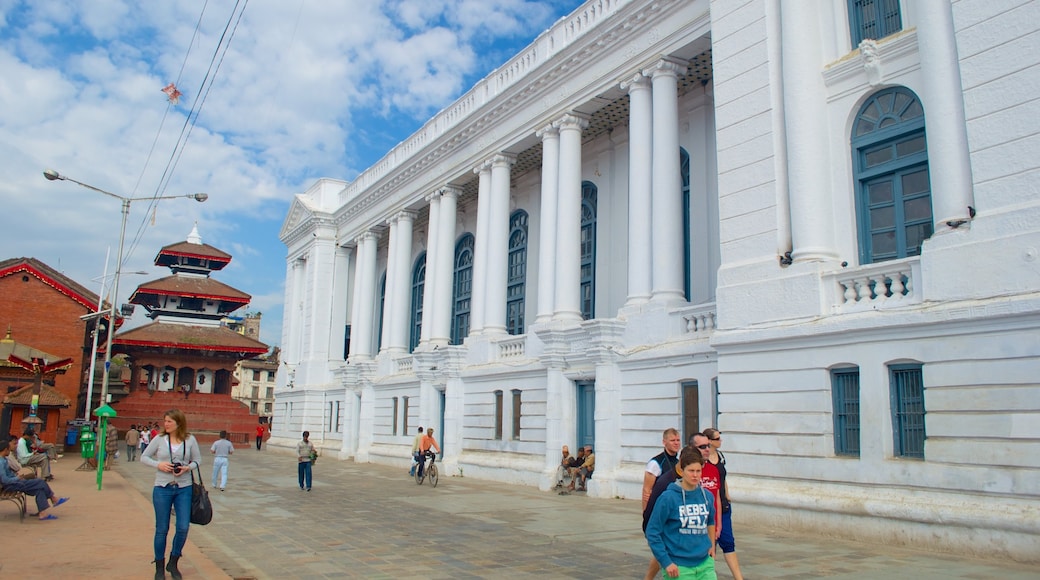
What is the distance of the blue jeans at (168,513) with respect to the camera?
25.8ft

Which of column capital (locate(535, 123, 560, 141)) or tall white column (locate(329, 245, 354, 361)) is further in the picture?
tall white column (locate(329, 245, 354, 361))

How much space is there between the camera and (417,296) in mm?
36906

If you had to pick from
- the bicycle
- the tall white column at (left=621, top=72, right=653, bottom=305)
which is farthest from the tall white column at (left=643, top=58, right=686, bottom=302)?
the bicycle

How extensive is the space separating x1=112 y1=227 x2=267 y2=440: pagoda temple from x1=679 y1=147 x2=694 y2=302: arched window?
132ft

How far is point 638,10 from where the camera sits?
19672mm

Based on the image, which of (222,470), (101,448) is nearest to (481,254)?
(222,470)

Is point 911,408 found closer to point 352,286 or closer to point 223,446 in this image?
point 223,446

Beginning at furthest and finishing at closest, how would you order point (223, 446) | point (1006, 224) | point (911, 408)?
point (223, 446)
point (911, 408)
point (1006, 224)

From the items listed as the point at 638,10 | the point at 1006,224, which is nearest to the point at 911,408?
the point at 1006,224

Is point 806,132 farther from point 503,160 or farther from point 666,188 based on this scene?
point 503,160

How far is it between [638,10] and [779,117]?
645 cm

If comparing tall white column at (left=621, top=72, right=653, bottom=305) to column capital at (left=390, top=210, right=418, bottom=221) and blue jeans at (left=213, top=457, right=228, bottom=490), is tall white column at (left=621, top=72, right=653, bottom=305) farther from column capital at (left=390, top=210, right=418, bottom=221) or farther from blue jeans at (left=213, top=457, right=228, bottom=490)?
column capital at (left=390, top=210, right=418, bottom=221)

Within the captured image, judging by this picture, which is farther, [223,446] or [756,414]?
[223,446]

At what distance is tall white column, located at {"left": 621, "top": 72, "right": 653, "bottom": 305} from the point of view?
19.3m
